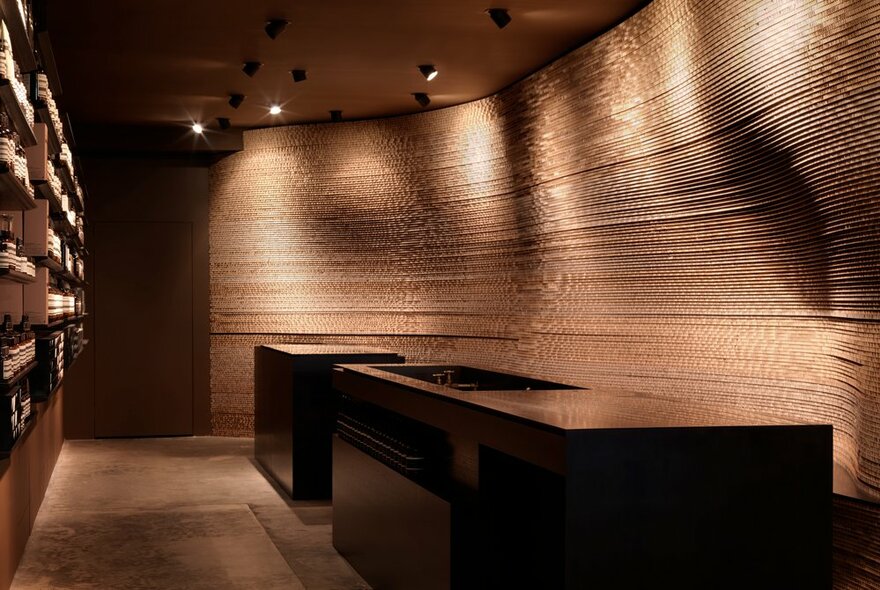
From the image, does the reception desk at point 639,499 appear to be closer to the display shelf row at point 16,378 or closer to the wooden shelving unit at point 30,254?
the display shelf row at point 16,378

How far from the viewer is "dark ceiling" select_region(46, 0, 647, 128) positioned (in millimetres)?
6055

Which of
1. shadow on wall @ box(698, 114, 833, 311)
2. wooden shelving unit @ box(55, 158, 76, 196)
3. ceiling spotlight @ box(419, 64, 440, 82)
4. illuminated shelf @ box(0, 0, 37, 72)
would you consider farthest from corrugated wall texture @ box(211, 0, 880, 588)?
illuminated shelf @ box(0, 0, 37, 72)

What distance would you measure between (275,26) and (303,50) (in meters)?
0.78

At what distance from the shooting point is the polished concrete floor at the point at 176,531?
5.22m

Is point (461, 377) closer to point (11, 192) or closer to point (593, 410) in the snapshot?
point (593, 410)

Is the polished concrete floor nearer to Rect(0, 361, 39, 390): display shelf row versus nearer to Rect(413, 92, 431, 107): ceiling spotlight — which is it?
Rect(0, 361, 39, 390): display shelf row

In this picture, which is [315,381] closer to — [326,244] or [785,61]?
[326,244]

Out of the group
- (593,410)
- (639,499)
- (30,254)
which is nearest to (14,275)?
(30,254)

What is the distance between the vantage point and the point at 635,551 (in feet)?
9.52

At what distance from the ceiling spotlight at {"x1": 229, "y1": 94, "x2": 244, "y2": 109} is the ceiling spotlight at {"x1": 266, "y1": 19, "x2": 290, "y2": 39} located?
2.30m

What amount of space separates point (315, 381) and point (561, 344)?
170 centimetres

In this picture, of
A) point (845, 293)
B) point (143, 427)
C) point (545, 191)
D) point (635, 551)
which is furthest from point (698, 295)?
point (143, 427)

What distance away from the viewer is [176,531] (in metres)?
6.27

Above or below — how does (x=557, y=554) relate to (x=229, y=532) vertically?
above
